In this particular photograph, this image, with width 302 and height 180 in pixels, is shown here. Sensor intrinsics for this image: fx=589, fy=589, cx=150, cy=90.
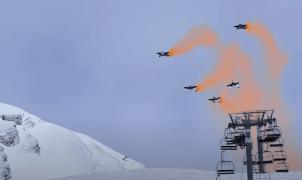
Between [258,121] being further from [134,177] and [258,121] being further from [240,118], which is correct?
[134,177]

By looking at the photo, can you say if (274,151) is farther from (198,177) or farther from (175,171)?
(175,171)

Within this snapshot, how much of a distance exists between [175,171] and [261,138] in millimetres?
34313

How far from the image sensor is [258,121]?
6369cm

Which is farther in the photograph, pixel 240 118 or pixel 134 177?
pixel 134 177

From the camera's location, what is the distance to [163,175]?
316 ft

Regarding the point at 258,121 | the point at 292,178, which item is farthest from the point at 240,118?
the point at 292,178

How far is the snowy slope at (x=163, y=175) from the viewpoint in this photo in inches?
3627

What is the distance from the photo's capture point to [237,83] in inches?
2442

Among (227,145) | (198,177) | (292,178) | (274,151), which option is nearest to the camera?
(227,145)

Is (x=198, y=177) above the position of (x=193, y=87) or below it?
below

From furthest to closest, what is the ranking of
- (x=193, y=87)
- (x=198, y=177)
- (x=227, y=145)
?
(x=198, y=177)
(x=227, y=145)
(x=193, y=87)

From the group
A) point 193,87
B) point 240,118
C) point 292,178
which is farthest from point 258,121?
point 292,178

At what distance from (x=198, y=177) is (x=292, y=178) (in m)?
15.0

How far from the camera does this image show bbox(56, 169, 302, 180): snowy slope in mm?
92125
